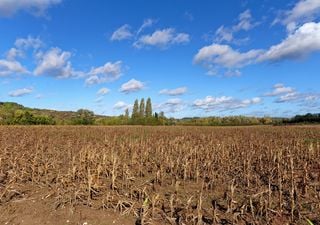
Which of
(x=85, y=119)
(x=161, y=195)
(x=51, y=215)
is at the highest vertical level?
(x=85, y=119)

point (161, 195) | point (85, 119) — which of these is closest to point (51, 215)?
point (161, 195)

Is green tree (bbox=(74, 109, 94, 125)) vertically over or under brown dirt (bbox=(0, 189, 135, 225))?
over

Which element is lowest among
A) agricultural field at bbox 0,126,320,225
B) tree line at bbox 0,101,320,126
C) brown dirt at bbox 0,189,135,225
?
brown dirt at bbox 0,189,135,225

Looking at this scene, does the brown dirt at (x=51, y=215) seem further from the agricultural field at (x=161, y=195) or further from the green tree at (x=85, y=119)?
the green tree at (x=85, y=119)

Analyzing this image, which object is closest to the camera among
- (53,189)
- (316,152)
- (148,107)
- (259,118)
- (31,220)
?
(31,220)

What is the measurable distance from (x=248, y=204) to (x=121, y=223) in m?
2.55

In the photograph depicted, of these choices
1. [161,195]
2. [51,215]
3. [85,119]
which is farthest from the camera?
[85,119]

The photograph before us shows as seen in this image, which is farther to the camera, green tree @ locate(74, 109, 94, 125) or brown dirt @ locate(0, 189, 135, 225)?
green tree @ locate(74, 109, 94, 125)

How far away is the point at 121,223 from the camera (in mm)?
6586

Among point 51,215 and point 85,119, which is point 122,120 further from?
point 51,215

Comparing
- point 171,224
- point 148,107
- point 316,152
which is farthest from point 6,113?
point 171,224

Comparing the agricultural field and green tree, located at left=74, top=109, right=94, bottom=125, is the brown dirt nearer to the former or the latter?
the agricultural field

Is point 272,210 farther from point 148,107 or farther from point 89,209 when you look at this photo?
point 148,107

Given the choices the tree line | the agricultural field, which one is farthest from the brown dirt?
the tree line
